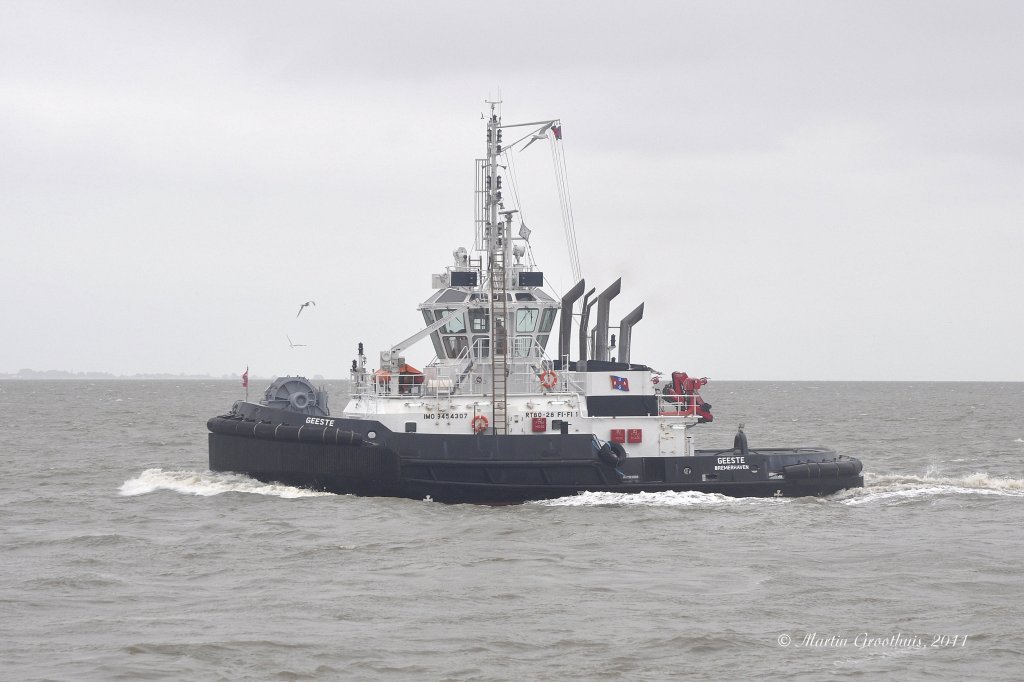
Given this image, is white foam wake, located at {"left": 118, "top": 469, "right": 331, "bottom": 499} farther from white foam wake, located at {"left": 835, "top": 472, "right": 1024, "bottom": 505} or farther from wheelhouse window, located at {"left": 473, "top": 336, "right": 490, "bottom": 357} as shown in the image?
white foam wake, located at {"left": 835, "top": 472, "right": 1024, "bottom": 505}

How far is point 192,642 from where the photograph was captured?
1302cm

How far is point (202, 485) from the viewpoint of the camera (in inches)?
998

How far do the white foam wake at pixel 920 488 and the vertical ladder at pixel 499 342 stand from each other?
6708mm

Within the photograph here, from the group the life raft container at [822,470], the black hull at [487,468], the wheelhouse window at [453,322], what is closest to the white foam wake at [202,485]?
the black hull at [487,468]

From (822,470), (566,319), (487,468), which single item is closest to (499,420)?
(487,468)

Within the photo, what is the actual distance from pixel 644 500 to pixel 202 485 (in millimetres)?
9302

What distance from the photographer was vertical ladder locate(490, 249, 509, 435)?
854 inches

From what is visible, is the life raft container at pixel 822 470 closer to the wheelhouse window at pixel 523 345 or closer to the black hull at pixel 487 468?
the black hull at pixel 487 468

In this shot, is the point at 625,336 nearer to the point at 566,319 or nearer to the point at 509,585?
the point at 566,319

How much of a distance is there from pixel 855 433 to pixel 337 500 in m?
33.9

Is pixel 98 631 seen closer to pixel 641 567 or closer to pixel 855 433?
pixel 641 567

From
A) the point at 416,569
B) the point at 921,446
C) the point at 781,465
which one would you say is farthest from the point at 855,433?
the point at 416,569

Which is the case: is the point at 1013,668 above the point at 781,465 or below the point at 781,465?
below

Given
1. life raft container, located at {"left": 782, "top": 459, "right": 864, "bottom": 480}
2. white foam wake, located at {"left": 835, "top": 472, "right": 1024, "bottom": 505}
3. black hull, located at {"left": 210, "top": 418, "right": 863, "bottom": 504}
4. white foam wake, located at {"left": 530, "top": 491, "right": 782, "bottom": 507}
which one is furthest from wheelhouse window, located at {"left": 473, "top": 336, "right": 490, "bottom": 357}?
white foam wake, located at {"left": 835, "top": 472, "right": 1024, "bottom": 505}
